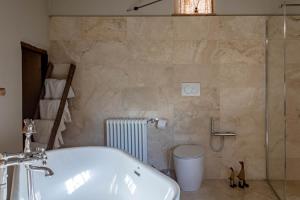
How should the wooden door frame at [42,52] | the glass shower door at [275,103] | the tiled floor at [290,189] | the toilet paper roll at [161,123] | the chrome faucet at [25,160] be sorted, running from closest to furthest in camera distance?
the chrome faucet at [25,160]
the wooden door frame at [42,52]
the tiled floor at [290,189]
the glass shower door at [275,103]
the toilet paper roll at [161,123]

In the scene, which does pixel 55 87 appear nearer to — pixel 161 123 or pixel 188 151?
pixel 161 123

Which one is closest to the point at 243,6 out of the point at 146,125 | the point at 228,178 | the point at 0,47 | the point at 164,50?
the point at 164,50

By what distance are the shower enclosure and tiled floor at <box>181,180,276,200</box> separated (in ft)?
0.43

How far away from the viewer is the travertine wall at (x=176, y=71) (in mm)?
3557

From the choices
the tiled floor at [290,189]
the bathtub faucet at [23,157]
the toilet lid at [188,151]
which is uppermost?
the bathtub faucet at [23,157]

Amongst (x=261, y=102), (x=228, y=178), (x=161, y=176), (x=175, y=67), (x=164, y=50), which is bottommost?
(x=228, y=178)

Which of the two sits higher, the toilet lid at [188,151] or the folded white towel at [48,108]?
the folded white towel at [48,108]

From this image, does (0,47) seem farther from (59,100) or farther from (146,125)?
(146,125)

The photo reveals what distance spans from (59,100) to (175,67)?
151cm

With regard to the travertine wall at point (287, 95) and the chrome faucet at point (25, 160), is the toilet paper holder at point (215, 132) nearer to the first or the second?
the travertine wall at point (287, 95)

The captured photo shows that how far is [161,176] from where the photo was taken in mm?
1875

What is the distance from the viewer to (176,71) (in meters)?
3.58

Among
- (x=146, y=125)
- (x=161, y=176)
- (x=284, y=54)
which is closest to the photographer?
(x=161, y=176)

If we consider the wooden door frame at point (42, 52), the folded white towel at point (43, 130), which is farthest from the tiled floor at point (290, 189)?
the wooden door frame at point (42, 52)
